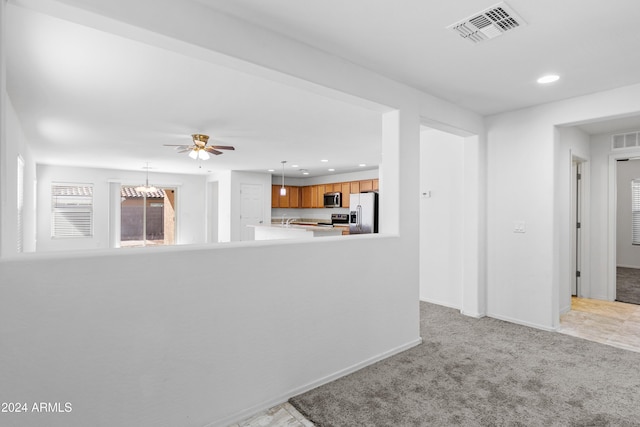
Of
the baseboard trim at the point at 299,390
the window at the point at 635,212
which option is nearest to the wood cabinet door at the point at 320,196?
the window at the point at 635,212

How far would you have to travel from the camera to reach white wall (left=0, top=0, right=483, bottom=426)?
1.53 m

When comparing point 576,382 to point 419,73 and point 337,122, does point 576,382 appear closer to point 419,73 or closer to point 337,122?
point 419,73

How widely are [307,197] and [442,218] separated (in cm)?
679

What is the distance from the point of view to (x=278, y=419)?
6.95ft

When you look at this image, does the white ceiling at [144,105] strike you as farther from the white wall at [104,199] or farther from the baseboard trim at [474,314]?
the baseboard trim at [474,314]

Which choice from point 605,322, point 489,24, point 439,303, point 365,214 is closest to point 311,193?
point 365,214

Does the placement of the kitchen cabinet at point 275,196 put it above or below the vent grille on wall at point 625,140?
below

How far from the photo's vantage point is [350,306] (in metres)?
2.70

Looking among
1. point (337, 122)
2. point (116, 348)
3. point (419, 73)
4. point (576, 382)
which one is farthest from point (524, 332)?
point (116, 348)

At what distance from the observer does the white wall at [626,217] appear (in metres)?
7.17

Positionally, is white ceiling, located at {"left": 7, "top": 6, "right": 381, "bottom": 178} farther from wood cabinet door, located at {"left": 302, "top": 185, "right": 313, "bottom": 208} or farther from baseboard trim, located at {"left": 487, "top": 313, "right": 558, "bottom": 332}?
wood cabinet door, located at {"left": 302, "top": 185, "right": 313, "bottom": 208}

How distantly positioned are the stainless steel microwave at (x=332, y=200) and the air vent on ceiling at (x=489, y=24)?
7.32 meters

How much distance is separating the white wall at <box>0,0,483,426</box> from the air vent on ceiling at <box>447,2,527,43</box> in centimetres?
81

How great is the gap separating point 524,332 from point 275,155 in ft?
16.1
